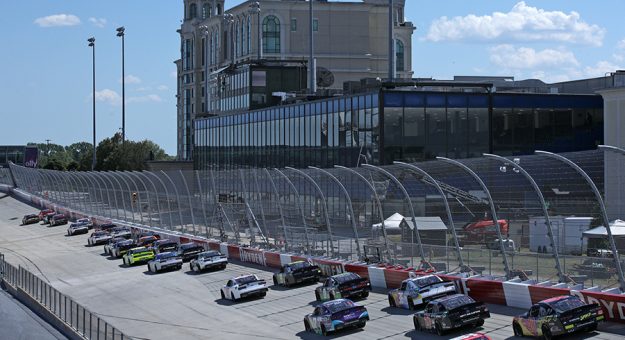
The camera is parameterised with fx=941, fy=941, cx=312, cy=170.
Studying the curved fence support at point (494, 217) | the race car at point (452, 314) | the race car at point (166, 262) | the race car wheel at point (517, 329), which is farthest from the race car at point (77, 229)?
the race car wheel at point (517, 329)

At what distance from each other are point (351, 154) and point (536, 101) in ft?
39.9

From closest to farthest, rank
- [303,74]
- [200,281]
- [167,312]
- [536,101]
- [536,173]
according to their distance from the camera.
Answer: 1. [536,173]
2. [167,312]
3. [200,281]
4. [536,101]
5. [303,74]

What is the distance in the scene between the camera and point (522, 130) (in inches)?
2344

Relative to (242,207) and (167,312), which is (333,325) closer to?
(167,312)

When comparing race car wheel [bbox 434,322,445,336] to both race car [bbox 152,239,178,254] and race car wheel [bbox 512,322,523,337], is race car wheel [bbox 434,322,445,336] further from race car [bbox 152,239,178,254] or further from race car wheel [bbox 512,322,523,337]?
race car [bbox 152,239,178,254]

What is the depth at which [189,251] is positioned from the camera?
49.2 m

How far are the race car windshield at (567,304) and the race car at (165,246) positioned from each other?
3045 cm

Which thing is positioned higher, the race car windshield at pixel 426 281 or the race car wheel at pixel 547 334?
the race car windshield at pixel 426 281

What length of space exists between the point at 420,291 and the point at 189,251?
71.4ft

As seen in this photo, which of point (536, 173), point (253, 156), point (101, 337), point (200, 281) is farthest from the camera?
point (253, 156)

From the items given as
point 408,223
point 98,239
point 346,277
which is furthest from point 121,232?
point 346,277

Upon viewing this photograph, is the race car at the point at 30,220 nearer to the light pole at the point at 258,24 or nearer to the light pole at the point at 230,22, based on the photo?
the light pole at the point at 230,22

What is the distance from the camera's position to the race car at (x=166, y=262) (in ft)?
151

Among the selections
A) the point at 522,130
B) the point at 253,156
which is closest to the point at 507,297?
the point at 522,130
